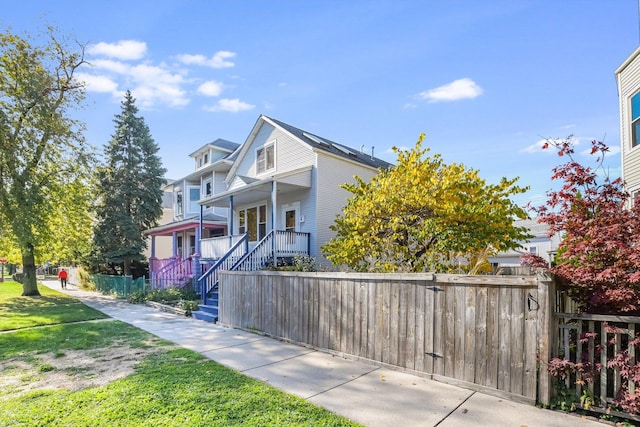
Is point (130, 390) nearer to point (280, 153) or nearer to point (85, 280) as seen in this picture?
point (280, 153)

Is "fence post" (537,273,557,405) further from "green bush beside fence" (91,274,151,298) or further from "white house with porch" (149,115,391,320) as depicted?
"green bush beside fence" (91,274,151,298)

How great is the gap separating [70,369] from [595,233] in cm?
769

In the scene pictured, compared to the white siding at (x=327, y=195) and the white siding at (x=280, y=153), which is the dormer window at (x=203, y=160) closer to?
the white siding at (x=280, y=153)

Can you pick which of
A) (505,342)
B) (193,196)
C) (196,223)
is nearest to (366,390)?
(505,342)

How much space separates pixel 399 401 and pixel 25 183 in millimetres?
18826

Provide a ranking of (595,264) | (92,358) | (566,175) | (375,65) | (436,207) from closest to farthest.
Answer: (595,264) → (566,175) → (92,358) → (436,207) → (375,65)

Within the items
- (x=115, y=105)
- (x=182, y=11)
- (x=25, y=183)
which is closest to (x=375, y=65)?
(x=182, y=11)

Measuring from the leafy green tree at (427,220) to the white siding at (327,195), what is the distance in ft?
16.9

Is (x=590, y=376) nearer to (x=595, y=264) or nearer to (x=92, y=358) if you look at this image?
(x=595, y=264)

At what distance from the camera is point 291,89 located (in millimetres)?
12945

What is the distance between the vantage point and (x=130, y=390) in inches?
180

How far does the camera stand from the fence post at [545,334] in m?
4.13

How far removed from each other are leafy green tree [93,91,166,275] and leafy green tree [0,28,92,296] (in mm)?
3201

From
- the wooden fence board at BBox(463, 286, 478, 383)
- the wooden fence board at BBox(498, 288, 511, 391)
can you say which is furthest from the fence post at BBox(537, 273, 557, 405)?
the wooden fence board at BBox(463, 286, 478, 383)
